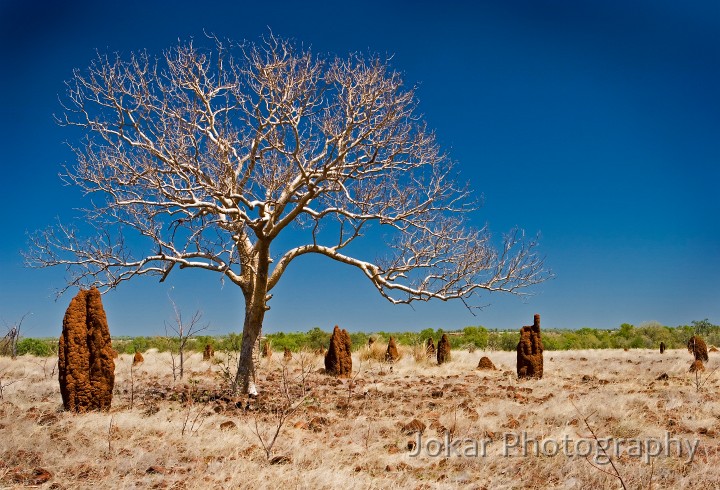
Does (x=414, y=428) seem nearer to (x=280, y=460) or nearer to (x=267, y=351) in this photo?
(x=280, y=460)

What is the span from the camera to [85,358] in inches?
362

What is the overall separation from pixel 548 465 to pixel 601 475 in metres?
0.54

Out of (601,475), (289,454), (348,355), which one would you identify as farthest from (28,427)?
(348,355)

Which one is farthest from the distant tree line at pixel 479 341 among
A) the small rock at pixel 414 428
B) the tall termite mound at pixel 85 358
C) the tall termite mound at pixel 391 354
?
the small rock at pixel 414 428

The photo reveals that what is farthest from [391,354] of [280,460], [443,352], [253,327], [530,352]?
[280,460]

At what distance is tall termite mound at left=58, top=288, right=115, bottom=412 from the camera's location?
9.01 m

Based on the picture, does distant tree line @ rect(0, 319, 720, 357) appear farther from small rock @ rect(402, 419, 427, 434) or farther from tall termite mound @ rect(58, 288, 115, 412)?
small rock @ rect(402, 419, 427, 434)

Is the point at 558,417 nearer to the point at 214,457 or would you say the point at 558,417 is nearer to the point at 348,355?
the point at 214,457

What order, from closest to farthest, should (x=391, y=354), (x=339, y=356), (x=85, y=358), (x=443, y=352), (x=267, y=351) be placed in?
(x=85, y=358)
(x=339, y=356)
(x=443, y=352)
(x=391, y=354)
(x=267, y=351)

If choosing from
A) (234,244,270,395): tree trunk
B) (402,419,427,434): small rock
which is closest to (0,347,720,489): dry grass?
(402,419,427,434): small rock

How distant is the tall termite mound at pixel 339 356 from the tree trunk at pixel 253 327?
450 cm

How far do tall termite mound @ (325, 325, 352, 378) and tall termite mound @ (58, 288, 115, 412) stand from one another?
7642 mm

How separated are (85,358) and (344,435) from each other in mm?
4807

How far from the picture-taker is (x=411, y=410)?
32.0ft
